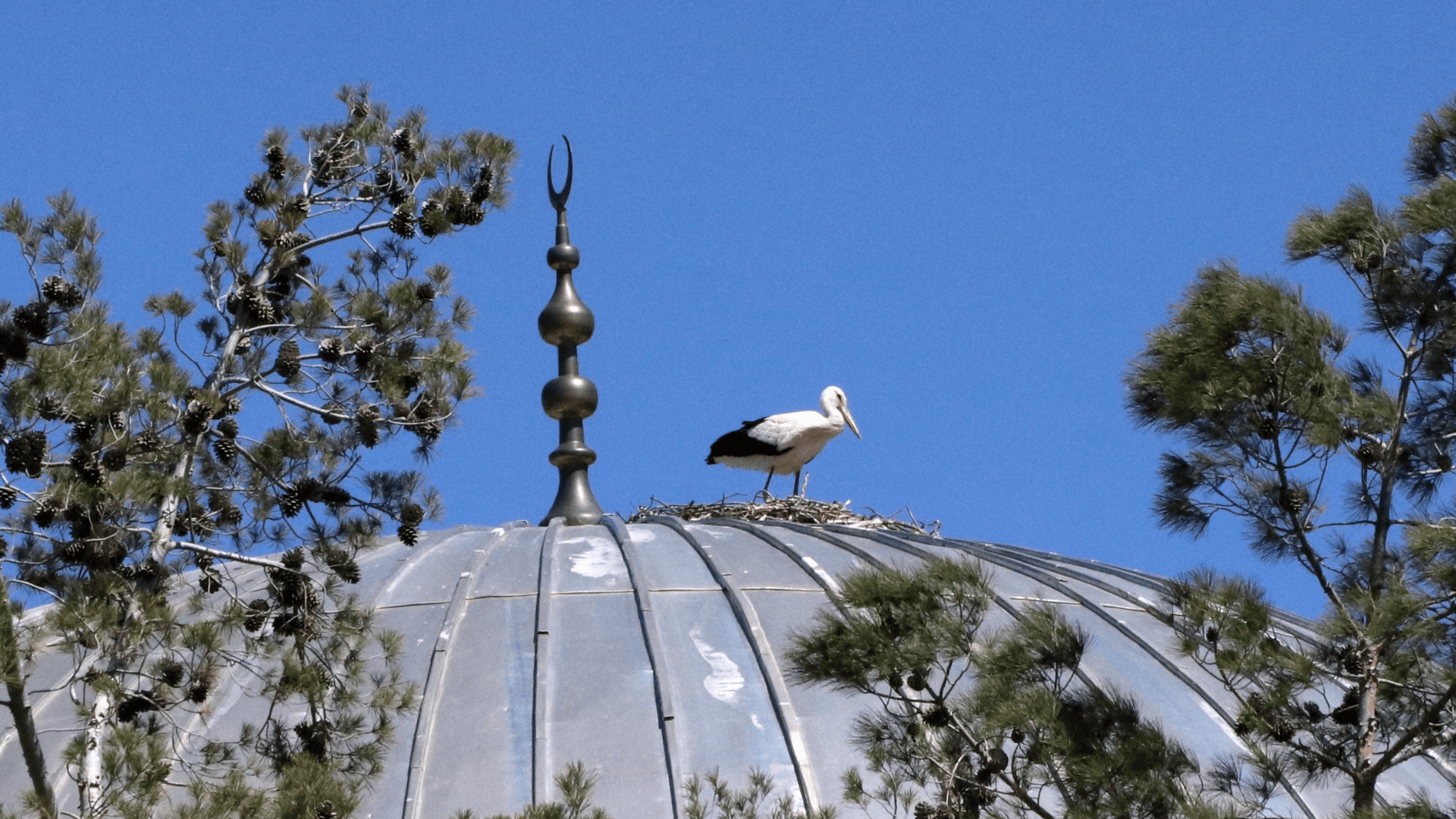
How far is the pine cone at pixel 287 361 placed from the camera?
14195 millimetres

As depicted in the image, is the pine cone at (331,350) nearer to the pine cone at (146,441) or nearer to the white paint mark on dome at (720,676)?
the pine cone at (146,441)

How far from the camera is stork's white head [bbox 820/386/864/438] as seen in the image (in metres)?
26.5

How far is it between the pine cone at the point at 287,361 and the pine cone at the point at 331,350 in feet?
0.57

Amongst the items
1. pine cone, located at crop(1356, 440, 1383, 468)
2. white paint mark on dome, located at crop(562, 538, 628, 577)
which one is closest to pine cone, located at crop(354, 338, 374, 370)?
pine cone, located at crop(1356, 440, 1383, 468)

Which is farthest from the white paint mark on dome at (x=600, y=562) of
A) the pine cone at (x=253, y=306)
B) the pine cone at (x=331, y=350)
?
the pine cone at (x=253, y=306)

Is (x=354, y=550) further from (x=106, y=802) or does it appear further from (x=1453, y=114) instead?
(x=1453, y=114)

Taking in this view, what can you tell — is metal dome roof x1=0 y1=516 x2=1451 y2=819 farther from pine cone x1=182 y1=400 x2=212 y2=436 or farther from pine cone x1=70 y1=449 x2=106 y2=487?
pine cone x1=70 y1=449 x2=106 y2=487

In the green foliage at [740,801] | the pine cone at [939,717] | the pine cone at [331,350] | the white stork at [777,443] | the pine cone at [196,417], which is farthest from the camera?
the white stork at [777,443]

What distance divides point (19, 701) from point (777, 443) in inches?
553

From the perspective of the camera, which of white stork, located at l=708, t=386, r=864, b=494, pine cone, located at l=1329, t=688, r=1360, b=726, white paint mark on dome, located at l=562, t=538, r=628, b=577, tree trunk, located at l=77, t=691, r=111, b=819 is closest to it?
tree trunk, located at l=77, t=691, r=111, b=819

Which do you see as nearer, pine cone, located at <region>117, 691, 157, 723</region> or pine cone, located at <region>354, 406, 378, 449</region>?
pine cone, located at <region>117, 691, 157, 723</region>

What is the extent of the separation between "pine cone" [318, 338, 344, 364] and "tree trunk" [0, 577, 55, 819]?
2886 mm

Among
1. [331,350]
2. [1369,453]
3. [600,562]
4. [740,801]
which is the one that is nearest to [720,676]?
[600,562]

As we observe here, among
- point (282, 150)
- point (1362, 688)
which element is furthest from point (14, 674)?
point (1362, 688)
